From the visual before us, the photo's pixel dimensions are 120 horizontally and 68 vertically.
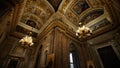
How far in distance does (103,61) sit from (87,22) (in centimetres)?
435

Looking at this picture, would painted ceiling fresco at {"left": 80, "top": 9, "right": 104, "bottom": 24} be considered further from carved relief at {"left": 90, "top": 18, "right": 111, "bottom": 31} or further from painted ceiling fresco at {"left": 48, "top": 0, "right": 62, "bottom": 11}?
painted ceiling fresco at {"left": 48, "top": 0, "right": 62, "bottom": 11}

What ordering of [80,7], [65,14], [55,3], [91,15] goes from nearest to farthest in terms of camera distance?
[55,3] < [65,14] < [80,7] < [91,15]

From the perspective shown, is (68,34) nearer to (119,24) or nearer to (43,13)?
(43,13)

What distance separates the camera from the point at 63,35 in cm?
719

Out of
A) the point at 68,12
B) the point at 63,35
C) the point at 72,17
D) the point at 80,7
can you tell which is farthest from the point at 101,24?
the point at 63,35

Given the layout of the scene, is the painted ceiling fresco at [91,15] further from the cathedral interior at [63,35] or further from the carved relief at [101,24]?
the carved relief at [101,24]

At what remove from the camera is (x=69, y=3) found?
799 centimetres

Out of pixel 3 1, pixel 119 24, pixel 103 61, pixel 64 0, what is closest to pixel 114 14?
pixel 119 24

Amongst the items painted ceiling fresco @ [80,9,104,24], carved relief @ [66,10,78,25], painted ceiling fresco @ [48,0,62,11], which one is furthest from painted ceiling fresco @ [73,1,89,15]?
painted ceiling fresco @ [48,0,62,11]

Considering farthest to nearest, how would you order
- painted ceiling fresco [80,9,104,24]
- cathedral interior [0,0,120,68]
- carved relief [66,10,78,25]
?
carved relief [66,10,78,25], painted ceiling fresco [80,9,104,24], cathedral interior [0,0,120,68]

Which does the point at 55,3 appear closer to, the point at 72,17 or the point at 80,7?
the point at 72,17

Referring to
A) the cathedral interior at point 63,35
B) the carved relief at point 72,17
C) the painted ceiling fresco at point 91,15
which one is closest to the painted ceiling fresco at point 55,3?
the cathedral interior at point 63,35

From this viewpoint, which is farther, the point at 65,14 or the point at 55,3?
the point at 65,14

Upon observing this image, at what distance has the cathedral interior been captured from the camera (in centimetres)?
635
